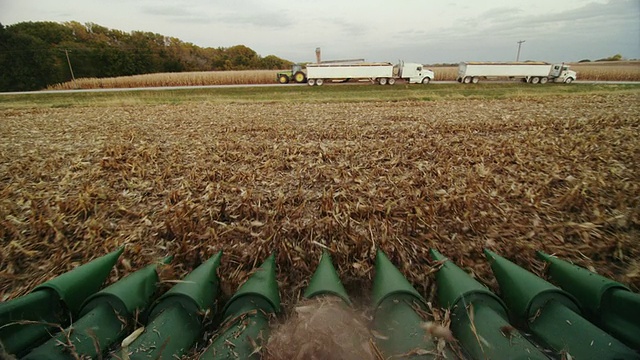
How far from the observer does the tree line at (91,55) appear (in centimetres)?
4016

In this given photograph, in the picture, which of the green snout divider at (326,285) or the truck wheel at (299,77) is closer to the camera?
the green snout divider at (326,285)

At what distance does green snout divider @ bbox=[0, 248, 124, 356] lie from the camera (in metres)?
1.44

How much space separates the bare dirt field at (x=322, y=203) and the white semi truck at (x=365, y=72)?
26505mm

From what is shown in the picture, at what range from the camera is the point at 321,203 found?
3.45m

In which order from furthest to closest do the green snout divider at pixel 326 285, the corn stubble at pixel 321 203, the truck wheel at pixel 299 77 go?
the truck wheel at pixel 299 77, the corn stubble at pixel 321 203, the green snout divider at pixel 326 285

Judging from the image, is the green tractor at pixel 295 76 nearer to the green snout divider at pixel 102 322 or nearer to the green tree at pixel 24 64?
the green snout divider at pixel 102 322

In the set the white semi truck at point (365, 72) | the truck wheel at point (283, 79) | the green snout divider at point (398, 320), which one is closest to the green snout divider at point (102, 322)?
the green snout divider at point (398, 320)

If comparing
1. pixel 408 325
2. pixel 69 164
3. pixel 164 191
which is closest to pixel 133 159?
pixel 69 164

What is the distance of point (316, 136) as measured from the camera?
268 inches

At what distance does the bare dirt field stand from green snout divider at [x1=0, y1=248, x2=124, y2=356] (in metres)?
0.47

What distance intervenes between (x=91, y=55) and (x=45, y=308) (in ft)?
253

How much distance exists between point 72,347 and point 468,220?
3.40 meters

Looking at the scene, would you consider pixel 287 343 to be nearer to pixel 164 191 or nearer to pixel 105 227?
pixel 105 227

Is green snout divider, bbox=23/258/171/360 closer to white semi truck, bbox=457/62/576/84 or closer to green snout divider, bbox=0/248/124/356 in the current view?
green snout divider, bbox=0/248/124/356
